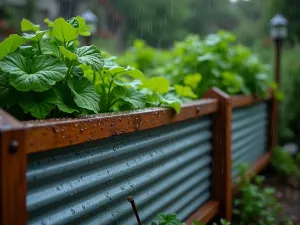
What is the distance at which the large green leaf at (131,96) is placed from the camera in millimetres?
1925

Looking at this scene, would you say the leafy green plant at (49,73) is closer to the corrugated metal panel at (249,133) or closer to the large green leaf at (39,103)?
the large green leaf at (39,103)

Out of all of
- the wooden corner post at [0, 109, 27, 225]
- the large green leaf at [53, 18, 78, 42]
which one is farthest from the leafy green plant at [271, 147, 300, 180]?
the wooden corner post at [0, 109, 27, 225]

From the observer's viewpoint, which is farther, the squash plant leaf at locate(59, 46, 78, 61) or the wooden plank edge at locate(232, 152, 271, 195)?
the wooden plank edge at locate(232, 152, 271, 195)

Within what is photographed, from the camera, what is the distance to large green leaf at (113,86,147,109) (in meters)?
1.92

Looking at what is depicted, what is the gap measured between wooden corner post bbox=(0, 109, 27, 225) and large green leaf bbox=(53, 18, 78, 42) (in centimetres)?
59

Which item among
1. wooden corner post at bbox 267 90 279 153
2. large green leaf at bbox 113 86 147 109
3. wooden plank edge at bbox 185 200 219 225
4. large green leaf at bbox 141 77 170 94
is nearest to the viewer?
large green leaf at bbox 113 86 147 109

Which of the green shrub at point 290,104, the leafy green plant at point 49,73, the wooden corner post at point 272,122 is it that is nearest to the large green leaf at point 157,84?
the leafy green plant at point 49,73

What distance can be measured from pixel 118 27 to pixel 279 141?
23.1 meters

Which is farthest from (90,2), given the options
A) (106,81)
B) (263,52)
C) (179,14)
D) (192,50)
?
(106,81)

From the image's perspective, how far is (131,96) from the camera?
200 centimetres

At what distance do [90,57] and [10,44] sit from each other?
33cm

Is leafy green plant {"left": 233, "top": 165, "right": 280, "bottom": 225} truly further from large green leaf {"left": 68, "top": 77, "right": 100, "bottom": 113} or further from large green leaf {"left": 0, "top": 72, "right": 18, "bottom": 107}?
large green leaf {"left": 0, "top": 72, "right": 18, "bottom": 107}

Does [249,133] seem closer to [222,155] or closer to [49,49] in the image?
[222,155]

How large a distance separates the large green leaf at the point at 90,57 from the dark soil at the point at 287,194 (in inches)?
103
